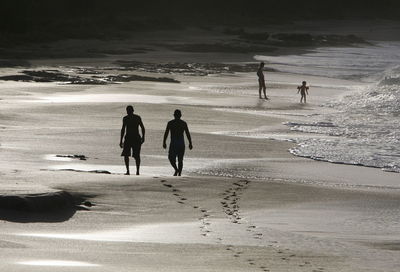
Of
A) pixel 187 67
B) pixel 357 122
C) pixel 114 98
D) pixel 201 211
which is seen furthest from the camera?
pixel 187 67

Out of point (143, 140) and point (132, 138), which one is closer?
point (143, 140)

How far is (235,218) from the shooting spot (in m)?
13.2

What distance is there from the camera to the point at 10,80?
116ft

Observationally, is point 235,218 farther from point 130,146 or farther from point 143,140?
point 130,146

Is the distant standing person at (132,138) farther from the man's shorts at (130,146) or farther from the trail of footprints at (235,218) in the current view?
the trail of footprints at (235,218)

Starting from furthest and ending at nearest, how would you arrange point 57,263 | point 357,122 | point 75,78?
point 75,78, point 357,122, point 57,263

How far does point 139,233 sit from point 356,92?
27201 millimetres

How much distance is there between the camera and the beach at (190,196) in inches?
412

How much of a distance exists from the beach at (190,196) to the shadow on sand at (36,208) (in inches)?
1.1

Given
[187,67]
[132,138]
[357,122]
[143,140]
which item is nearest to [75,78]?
[187,67]

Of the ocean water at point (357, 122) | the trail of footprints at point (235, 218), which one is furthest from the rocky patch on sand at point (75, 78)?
the trail of footprints at point (235, 218)

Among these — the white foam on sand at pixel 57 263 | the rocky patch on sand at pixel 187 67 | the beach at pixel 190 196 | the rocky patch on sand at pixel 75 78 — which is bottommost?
the beach at pixel 190 196

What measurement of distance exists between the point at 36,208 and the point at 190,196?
285 cm

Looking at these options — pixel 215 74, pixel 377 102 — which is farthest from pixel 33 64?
pixel 377 102
